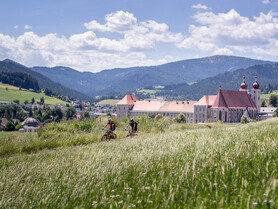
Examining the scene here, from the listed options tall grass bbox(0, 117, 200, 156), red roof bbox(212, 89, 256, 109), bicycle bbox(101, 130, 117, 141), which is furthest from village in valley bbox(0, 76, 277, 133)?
bicycle bbox(101, 130, 117, 141)

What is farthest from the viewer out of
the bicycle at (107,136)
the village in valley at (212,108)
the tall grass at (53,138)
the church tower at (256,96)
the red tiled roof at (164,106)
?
the red tiled roof at (164,106)

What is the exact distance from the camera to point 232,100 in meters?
97.1

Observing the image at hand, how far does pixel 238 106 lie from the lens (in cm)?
9762

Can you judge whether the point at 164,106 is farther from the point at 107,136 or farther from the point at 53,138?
the point at 53,138

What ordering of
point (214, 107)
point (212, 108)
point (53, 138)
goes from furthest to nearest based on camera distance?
point (212, 108), point (214, 107), point (53, 138)

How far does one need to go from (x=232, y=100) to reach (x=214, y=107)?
673cm

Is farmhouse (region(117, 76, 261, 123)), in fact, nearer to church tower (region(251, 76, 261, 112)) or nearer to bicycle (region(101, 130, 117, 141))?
church tower (region(251, 76, 261, 112))

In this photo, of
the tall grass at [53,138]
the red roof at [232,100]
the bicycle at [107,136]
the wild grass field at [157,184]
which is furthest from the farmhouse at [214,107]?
the wild grass field at [157,184]

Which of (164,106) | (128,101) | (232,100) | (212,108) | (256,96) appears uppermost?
(256,96)

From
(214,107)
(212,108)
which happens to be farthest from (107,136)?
(212,108)

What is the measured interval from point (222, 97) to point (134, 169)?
314 feet

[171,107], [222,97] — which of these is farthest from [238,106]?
[171,107]

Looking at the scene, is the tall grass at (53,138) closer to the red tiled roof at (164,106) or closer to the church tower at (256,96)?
the church tower at (256,96)

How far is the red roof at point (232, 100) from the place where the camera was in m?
95.9
